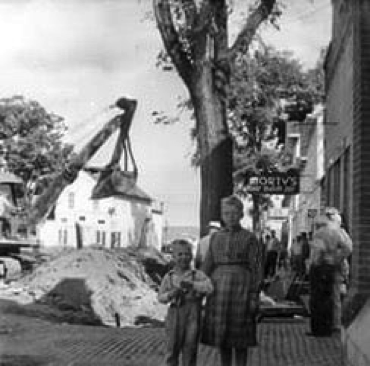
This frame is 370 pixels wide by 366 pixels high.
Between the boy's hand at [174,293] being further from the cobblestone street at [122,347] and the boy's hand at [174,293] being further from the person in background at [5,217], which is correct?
the person in background at [5,217]

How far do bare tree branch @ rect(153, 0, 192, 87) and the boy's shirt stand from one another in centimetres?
829

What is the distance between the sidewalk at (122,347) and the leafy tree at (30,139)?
162 feet

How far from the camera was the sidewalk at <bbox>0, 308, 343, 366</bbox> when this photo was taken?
10.7 meters

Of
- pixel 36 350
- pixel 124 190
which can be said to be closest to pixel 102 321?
pixel 36 350

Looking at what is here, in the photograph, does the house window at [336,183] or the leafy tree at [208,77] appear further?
the house window at [336,183]

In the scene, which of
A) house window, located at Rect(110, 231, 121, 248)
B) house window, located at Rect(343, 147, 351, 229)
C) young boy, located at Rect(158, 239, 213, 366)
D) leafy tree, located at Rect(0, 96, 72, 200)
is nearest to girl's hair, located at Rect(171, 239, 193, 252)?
young boy, located at Rect(158, 239, 213, 366)

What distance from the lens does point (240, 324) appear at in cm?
808

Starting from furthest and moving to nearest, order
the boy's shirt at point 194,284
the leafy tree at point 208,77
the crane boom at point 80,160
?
the crane boom at point 80,160 < the leafy tree at point 208,77 < the boy's shirt at point 194,284

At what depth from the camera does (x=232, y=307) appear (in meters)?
8.07

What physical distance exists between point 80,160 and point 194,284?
1194 inches

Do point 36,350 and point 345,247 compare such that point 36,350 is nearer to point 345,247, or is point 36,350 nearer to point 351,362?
point 345,247

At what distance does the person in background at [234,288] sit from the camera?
8.08 m

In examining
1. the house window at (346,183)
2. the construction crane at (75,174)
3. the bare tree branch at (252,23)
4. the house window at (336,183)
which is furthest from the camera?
the construction crane at (75,174)

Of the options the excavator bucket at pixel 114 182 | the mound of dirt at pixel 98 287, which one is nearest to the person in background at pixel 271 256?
the mound of dirt at pixel 98 287
